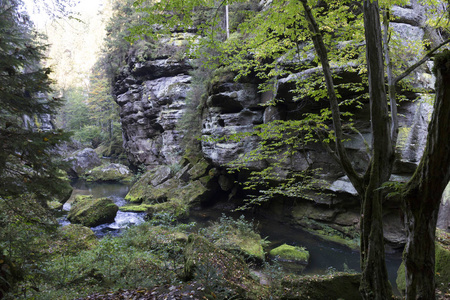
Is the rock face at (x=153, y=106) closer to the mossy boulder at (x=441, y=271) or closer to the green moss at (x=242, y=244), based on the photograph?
the green moss at (x=242, y=244)

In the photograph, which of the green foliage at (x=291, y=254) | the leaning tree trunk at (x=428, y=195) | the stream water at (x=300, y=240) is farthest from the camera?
the green foliage at (x=291, y=254)

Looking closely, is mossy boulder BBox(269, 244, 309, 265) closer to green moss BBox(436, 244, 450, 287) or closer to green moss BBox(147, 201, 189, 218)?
green moss BBox(436, 244, 450, 287)

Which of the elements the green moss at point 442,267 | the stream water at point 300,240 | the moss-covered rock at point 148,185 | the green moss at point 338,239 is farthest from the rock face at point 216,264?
A: the moss-covered rock at point 148,185

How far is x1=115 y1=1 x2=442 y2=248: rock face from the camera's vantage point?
29.4ft

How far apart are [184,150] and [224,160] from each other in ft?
27.1

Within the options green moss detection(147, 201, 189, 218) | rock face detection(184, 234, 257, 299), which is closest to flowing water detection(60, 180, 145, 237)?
green moss detection(147, 201, 189, 218)

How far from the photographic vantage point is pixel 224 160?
46.2 ft

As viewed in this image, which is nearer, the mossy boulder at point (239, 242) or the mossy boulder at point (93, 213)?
the mossy boulder at point (239, 242)

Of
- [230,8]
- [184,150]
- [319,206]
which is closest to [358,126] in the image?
[319,206]

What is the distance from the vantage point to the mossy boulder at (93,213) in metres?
11.9

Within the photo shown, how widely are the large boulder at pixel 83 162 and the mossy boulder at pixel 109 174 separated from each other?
110cm

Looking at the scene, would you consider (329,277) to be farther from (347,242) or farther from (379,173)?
(347,242)

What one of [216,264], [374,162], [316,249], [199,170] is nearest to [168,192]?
[199,170]

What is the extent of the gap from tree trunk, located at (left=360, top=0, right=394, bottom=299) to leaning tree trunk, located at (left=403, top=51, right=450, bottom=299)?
2.76 ft
